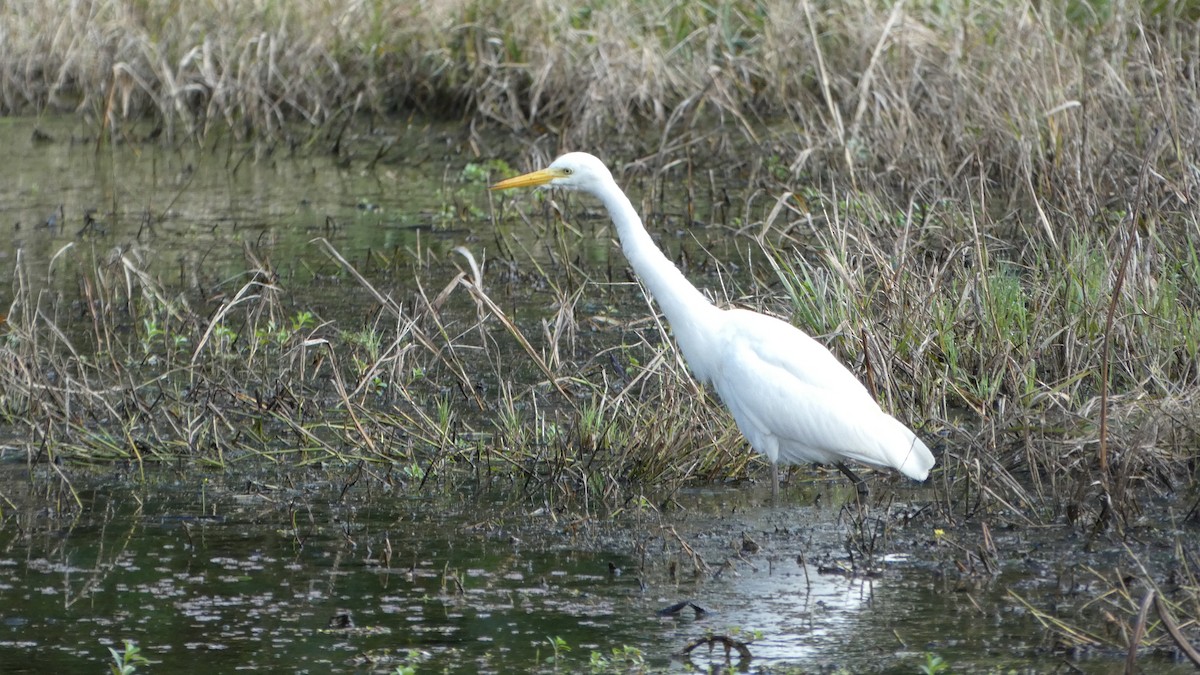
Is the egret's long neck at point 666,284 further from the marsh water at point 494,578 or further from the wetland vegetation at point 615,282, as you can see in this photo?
the marsh water at point 494,578

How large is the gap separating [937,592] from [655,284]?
142 centimetres

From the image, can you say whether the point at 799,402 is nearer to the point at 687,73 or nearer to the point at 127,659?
the point at 127,659

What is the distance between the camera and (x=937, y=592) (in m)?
4.12

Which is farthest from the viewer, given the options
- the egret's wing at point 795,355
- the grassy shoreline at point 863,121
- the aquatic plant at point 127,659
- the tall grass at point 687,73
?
the tall grass at point 687,73

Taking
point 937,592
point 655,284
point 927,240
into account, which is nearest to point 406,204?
point 927,240

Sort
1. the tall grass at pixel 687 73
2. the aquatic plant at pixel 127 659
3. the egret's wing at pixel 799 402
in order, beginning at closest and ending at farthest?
the aquatic plant at pixel 127 659 < the egret's wing at pixel 799 402 < the tall grass at pixel 687 73

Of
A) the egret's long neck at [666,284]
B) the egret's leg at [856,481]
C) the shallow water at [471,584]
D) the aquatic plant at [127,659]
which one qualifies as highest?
the egret's long neck at [666,284]

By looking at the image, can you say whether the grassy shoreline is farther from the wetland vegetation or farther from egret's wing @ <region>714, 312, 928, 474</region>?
egret's wing @ <region>714, 312, 928, 474</region>

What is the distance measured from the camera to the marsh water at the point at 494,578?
3.75 meters

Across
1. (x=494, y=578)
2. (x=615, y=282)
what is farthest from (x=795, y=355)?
(x=615, y=282)

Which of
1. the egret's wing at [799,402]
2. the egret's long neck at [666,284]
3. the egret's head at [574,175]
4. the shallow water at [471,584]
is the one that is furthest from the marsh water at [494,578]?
the egret's head at [574,175]

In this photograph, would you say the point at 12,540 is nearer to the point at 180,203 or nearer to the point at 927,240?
the point at 927,240

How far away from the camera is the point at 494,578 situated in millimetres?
4320

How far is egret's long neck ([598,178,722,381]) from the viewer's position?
498cm
